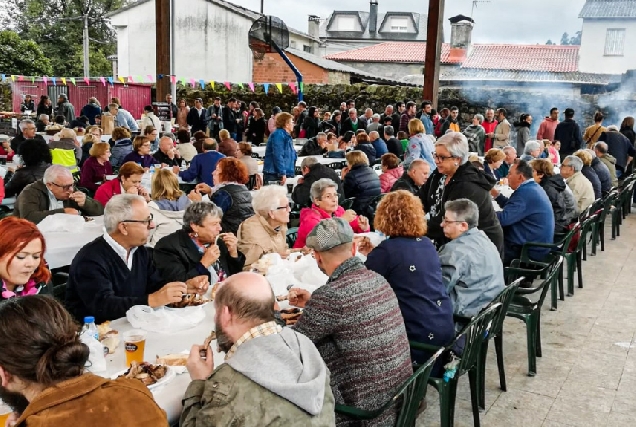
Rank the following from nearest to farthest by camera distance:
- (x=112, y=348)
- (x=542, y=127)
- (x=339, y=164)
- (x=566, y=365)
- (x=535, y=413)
Result: (x=112, y=348) < (x=535, y=413) < (x=566, y=365) < (x=339, y=164) < (x=542, y=127)

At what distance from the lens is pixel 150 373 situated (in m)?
2.24

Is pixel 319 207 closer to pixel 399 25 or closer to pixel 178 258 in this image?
pixel 178 258

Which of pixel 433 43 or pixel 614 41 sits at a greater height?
pixel 614 41

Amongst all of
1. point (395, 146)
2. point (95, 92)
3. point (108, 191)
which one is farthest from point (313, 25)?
point (108, 191)

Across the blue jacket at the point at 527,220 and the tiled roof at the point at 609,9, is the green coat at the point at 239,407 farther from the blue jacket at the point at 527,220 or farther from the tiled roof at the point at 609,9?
the tiled roof at the point at 609,9

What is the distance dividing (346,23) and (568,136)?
48859 millimetres

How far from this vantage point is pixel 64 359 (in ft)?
5.09

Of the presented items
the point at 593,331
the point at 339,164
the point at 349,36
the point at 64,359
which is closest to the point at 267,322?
the point at 64,359

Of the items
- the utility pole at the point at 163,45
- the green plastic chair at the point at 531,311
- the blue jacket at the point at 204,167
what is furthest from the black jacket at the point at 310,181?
the utility pole at the point at 163,45

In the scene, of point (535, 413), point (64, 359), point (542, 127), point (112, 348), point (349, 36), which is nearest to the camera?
point (64, 359)

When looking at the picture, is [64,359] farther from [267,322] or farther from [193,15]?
[193,15]

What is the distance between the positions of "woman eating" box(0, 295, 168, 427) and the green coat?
0.21 m

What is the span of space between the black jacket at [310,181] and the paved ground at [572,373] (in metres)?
2.18

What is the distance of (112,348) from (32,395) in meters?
1.00
